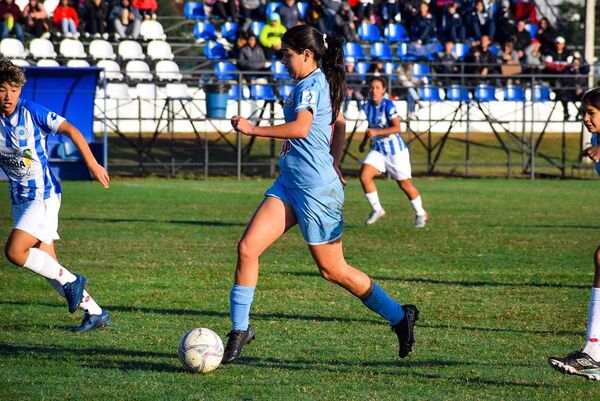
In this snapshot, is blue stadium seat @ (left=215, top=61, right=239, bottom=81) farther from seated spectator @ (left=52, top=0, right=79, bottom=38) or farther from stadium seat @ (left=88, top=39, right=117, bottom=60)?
seated spectator @ (left=52, top=0, right=79, bottom=38)

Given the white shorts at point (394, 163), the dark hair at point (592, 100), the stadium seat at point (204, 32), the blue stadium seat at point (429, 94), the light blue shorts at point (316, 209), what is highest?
the dark hair at point (592, 100)

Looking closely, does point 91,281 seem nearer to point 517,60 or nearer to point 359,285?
point 359,285

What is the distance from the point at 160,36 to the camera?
28.1 metres

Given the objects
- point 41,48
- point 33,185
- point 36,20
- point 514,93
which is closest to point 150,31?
point 36,20

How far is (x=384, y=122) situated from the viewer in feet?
48.6

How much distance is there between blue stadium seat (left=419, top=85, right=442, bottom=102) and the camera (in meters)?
26.0

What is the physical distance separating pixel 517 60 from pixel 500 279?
18649 millimetres

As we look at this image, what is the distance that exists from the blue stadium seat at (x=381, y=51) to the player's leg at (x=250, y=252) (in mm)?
21652

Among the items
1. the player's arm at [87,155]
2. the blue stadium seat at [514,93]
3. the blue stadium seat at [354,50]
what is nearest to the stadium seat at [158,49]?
the blue stadium seat at [354,50]

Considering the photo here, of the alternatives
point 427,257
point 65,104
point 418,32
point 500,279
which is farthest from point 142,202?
point 418,32

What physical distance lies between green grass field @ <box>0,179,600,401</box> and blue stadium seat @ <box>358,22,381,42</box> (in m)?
12.7

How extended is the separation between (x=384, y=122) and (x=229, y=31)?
13.7 meters

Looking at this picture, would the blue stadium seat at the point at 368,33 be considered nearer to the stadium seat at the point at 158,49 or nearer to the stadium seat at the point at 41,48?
the stadium seat at the point at 158,49

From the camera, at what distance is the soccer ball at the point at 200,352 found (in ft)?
19.8
